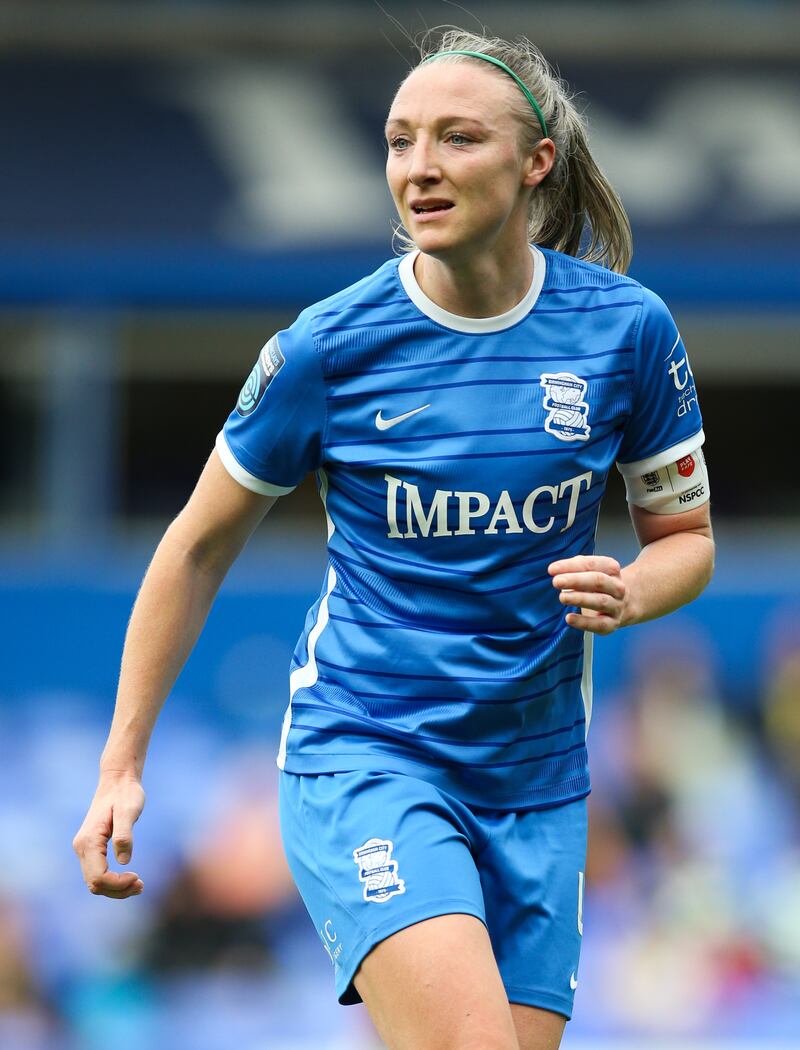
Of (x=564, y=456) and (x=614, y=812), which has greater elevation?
(x=564, y=456)

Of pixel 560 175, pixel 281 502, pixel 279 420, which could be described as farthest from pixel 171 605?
pixel 281 502

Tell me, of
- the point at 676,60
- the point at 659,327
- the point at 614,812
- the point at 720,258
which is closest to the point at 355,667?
the point at 659,327

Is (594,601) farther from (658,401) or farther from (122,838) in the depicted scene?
(122,838)

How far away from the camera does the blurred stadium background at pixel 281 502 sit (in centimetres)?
868

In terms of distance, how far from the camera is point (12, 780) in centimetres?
897

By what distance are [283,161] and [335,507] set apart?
282 inches

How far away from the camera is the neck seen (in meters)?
3.08

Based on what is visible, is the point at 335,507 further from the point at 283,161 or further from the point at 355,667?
the point at 283,161

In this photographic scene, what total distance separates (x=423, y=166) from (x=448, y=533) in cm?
63

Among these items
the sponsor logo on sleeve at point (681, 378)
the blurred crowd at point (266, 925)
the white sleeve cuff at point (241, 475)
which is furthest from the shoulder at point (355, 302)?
the blurred crowd at point (266, 925)

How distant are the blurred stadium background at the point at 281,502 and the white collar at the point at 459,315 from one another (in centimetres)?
590

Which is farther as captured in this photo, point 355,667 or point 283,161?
point 283,161

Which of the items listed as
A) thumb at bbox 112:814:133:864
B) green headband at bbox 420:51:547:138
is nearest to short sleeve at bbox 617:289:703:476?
green headband at bbox 420:51:547:138

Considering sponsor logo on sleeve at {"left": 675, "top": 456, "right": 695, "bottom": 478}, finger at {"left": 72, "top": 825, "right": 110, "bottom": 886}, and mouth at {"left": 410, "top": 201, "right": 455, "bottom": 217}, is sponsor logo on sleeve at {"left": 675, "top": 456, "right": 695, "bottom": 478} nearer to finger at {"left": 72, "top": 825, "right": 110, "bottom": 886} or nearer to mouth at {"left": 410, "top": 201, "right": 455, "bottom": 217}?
mouth at {"left": 410, "top": 201, "right": 455, "bottom": 217}
